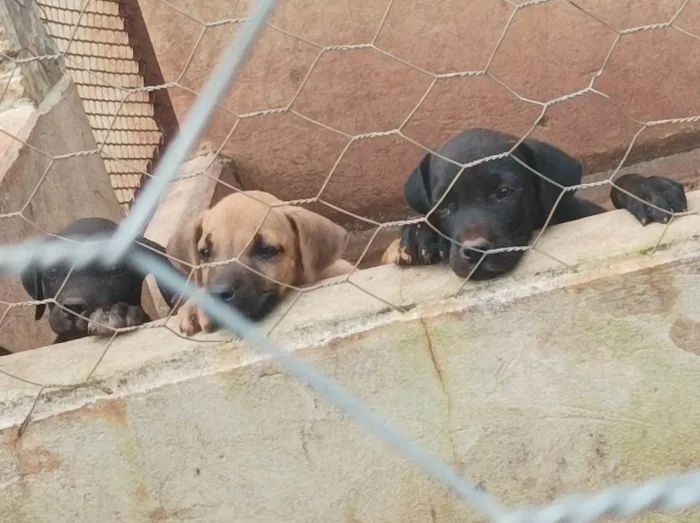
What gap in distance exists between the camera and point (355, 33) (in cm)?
362

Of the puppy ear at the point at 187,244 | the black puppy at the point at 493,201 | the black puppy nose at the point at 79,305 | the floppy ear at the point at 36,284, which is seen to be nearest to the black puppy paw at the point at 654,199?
the black puppy at the point at 493,201

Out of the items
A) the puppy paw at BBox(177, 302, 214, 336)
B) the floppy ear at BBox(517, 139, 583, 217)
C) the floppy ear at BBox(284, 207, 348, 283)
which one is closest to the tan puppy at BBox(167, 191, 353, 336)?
the floppy ear at BBox(284, 207, 348, 283)

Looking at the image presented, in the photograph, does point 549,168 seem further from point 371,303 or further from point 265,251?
point 265,251

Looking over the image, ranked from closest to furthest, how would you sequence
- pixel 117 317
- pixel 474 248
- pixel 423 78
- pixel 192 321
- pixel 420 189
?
pixel 474 248, pixel 192 321, pixel 117 317, pixel 420 189, pixel 423 78

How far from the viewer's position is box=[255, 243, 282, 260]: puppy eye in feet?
8.59

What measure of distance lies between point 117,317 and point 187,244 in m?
0.39

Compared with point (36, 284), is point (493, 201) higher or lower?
higher

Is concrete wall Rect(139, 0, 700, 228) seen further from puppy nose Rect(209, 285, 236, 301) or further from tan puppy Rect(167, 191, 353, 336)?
puppy nose Rect(209, 285, 236, 301)

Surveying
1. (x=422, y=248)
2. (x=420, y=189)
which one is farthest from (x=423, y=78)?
(x=422, y=248)

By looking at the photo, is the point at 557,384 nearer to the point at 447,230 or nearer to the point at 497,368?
the point at 497,368

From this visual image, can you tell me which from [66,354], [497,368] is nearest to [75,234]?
[66,354]

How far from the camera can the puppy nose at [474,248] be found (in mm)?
2045

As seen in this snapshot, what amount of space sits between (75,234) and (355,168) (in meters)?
1.50

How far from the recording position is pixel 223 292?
233cm
